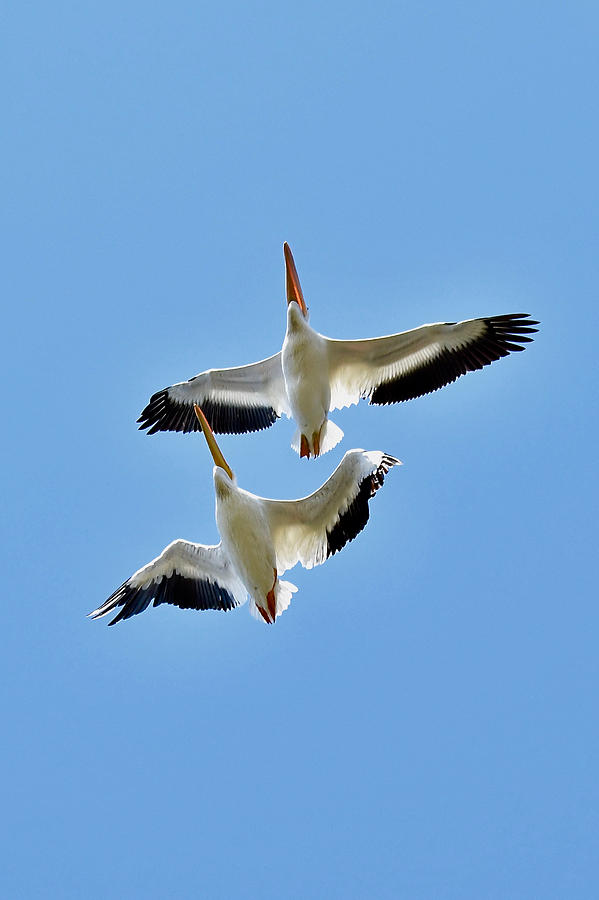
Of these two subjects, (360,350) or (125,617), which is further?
(360,350)

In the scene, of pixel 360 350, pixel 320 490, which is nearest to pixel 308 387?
pixel 360 350

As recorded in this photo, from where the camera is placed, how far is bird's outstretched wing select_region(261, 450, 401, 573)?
34.1 feet

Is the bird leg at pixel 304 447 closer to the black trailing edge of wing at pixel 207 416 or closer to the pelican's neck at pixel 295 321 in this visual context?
the black trailing edge of wing at pixel 207 416

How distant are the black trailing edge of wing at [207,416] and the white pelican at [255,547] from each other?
65.6 inches

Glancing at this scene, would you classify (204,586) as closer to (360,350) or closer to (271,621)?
(271,621)

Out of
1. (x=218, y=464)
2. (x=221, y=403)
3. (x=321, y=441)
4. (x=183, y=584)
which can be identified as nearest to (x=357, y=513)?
(x=218, y=464)

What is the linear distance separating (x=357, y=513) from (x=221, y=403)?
121 inches

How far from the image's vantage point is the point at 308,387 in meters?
12.0

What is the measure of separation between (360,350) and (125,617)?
3.85m

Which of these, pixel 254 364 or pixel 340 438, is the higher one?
pixel 254 364

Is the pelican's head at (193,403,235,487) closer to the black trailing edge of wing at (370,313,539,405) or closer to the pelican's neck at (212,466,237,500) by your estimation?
the pelican's neck at (212,466,237,500)

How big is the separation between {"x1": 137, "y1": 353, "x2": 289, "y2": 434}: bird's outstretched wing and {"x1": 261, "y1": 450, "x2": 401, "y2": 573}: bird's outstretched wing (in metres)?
2.16

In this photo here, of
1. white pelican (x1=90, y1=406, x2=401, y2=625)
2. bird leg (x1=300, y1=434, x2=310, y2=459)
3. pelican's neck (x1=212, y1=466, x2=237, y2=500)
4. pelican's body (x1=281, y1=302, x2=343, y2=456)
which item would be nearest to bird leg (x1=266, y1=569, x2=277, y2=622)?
white pelican (x1=90, y1=406, x2=401, y2=625)

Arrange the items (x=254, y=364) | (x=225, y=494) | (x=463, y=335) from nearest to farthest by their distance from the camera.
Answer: (x=225, y=494), (x=463, y=335), (x=254, y=364)
